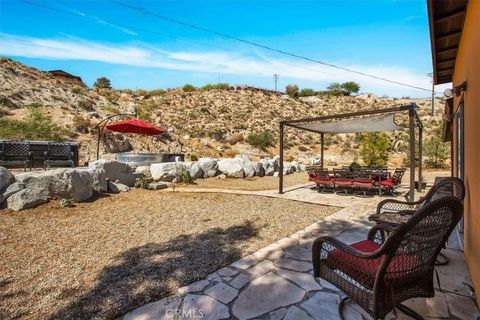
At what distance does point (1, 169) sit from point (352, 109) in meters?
39.0

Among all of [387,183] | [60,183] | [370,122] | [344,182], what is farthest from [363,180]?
[60,183]

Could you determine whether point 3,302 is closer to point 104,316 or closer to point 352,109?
point 104,316

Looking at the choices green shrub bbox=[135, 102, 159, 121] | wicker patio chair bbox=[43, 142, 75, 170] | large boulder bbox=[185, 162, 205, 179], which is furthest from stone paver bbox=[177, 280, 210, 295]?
green shrub bbox=[135, 102, 159, 121]

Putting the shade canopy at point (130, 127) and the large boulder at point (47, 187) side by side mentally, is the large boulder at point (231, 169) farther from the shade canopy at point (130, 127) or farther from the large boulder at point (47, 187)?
the large boulder at point (47, 187)

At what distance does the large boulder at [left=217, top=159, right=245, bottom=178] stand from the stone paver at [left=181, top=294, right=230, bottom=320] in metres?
8.84

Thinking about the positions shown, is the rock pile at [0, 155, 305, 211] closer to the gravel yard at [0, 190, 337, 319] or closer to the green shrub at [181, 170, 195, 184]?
the green shrub at [181, 170, 195, 184]

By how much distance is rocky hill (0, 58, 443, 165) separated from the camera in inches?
616

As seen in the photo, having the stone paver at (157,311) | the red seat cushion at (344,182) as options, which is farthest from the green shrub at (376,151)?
the stone paver at (157,311)

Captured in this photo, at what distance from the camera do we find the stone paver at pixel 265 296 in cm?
218

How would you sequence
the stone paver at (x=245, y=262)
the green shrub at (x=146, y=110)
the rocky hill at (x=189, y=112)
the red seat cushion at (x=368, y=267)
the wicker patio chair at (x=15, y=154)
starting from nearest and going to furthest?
the red seat cushion at (x=368, y=267), the stone paver at (x=245, y=262), the wicker patio chair at (x=15, y=154), the rocky hill at (x=189, y=112), the green shrub at (x=146, y=110)

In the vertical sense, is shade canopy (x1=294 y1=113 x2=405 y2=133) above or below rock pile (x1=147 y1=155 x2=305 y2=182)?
above

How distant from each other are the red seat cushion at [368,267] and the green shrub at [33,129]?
46.0 ft

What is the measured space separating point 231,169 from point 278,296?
8.96 metres

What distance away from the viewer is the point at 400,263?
172cm
